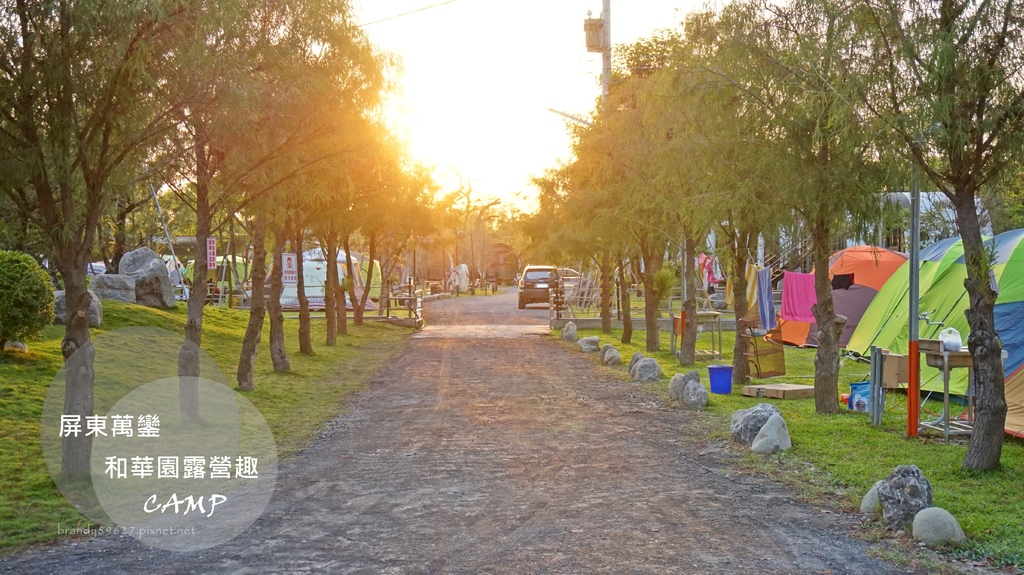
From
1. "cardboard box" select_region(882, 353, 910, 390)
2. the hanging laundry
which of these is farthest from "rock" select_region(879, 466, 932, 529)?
the hanging laundry

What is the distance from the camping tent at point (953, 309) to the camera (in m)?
9.94

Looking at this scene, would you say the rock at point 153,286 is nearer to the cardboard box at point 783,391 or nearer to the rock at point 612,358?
the rock at point 612,358

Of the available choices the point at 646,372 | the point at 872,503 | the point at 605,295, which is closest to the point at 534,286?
the point at 605,295

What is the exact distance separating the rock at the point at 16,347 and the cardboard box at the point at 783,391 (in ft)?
32.2

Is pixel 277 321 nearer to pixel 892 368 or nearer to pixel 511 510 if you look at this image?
pixel 892 368

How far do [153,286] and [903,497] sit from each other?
1721cm

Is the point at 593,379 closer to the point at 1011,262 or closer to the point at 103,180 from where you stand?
the point at 1011,262

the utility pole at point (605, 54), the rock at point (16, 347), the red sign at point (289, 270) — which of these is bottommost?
the rock at point (16, 347)

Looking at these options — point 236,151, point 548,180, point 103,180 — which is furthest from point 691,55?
point 548,180

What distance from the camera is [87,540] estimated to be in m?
5.83

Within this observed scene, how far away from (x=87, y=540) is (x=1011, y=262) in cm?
1065

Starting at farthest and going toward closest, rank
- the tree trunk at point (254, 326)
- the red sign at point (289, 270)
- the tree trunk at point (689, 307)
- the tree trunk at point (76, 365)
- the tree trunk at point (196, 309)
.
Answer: the red sign at point (289, 270)
the tree trunk at point (689, 307)
the tree trunk at point (254, 326)
the tree trunk at point (196, 309)
the tree trunk at point (76, 365)

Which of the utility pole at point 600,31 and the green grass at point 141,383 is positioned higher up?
the utility pole at point 600,31

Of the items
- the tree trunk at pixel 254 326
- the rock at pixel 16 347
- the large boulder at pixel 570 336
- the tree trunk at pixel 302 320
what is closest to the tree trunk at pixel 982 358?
the tree trunk at pixel 254 326
